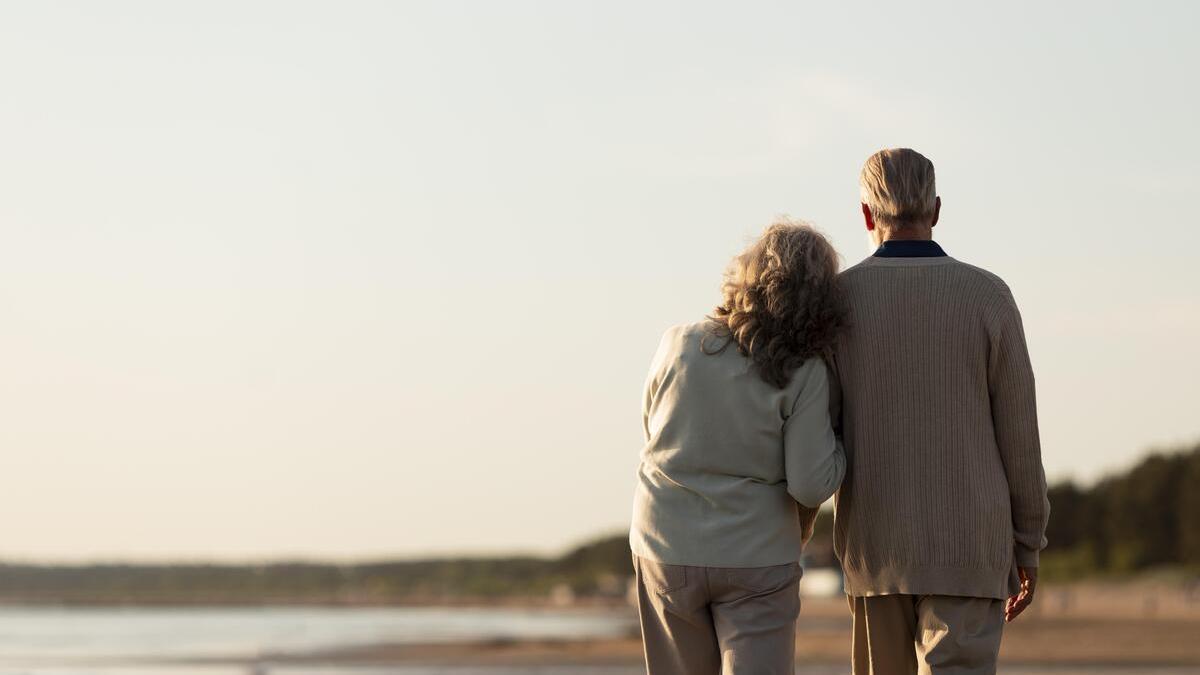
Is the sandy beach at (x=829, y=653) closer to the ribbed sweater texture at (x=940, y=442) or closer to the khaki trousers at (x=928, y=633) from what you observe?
the khaki trousers at (x=928, y=633)

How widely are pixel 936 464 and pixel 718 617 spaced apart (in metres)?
0.68

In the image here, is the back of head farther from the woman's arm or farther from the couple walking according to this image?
the woman's arm

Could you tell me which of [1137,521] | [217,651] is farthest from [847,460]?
[1137,521]

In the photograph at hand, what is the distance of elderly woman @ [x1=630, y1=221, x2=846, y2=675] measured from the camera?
3.67m

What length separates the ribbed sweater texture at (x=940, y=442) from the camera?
376cm

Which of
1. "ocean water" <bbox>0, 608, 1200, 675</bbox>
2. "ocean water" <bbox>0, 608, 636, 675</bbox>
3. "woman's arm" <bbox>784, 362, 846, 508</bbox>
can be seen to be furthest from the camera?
"ocean water" <bbox>0, 608, 636, 675</bbox>

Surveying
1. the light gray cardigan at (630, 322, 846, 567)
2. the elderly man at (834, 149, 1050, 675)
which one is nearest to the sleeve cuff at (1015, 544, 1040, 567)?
the elderly man at (834, 149, 1050, 675)

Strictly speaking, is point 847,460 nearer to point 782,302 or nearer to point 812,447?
point 812,447

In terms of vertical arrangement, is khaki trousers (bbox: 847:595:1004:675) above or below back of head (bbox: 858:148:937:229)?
below

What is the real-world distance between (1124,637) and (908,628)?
22.6 metres

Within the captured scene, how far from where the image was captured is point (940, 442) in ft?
12.4

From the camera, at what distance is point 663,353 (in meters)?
3.84

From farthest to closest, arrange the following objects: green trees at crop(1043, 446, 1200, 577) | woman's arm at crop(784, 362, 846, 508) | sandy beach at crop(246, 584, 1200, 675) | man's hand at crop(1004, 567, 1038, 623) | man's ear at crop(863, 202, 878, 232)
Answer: green trees at crop(1043, 446, 1200, 577)
sandy beach at crop(246, 584, 1200, 675)
man's ear at crop(863, 202, 878, 232)
man's hand at crop(1004, 567, 1038, 623)
woman's arm at crop(784, 362, 846, 508)

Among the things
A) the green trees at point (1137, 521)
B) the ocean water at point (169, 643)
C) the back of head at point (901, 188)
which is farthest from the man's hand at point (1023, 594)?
the green trees at point (1137, 521)
